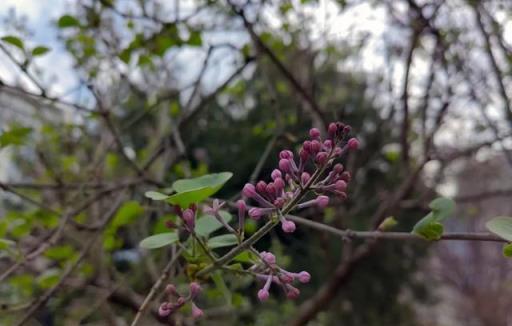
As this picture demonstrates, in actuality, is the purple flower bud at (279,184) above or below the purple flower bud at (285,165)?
below

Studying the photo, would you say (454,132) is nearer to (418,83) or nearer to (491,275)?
(418,83)

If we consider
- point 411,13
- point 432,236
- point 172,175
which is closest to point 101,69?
point 172,175

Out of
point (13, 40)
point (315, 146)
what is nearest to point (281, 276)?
point (315, 146)

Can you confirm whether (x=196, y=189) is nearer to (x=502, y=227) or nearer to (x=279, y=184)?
(x=279, y=184)

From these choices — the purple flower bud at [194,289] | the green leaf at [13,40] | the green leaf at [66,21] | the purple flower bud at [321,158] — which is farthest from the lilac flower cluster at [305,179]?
the green leaf at [66,21]

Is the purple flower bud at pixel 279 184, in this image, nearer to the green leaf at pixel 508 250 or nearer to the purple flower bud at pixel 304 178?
the purple flower bud at pixel 304 178

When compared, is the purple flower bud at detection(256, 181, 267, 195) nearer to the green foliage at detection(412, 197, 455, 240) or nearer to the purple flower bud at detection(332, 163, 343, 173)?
the purple flower bud at detection(332, 163, 343, 173)
